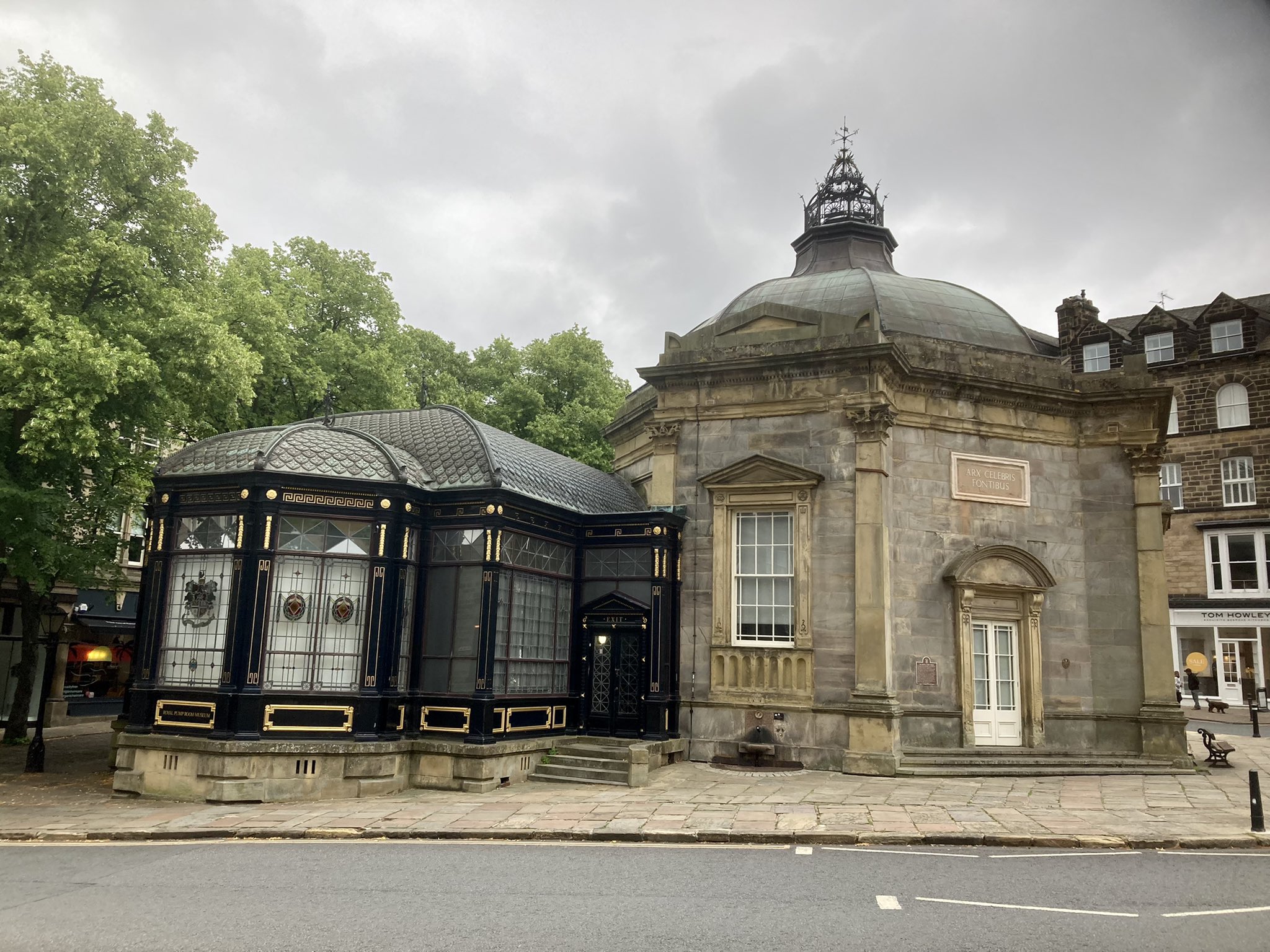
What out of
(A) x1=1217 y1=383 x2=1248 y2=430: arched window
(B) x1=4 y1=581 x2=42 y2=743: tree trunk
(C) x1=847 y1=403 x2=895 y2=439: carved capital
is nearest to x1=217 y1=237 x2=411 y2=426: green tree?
(B) x1=4 y1=581 x2=42 y2=743: tree trunk

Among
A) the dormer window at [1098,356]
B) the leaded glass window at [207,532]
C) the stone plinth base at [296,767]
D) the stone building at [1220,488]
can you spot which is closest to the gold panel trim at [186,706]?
the stone plinth base at [296,767]

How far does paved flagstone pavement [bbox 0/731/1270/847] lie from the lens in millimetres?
11227

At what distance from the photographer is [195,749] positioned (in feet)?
45.8

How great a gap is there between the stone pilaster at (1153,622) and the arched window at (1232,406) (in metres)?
22.3

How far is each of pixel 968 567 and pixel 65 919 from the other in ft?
48.8

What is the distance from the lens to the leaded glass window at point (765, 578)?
679 inches

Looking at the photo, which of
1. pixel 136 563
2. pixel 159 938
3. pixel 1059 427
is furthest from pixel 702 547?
pixel 136 563

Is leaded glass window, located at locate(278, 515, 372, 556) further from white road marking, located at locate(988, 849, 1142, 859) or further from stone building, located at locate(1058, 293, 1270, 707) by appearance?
stone building, located at locate(1058, 293, 1270, 707)

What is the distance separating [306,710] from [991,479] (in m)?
13.3

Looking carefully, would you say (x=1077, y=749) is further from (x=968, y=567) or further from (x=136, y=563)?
(x=136, y=563)

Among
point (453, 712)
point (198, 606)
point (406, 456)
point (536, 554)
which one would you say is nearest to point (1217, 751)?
point (536, 554)

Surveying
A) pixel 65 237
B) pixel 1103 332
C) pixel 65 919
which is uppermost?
pixel 1103 332

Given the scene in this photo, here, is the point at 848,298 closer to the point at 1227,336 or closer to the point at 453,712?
the point at 453,712

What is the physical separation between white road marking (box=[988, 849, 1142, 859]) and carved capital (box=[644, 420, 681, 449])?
9.99m
